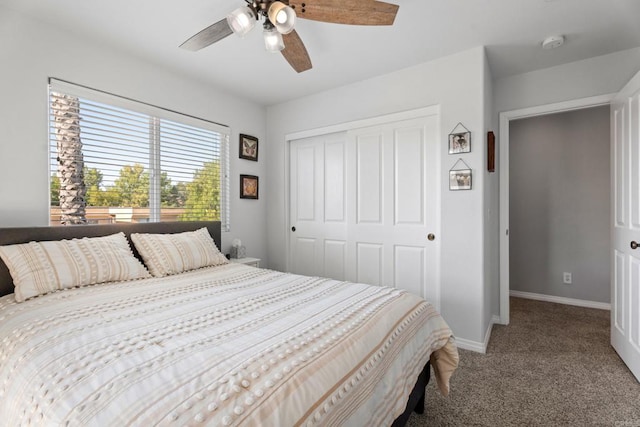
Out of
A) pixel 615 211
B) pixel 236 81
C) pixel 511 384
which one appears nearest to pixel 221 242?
pixel 236 81

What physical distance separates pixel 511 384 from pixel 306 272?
7.42 feet

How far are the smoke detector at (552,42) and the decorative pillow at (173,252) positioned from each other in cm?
319

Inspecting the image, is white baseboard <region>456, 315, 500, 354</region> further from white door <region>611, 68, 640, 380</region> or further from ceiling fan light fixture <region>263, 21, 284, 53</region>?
ceiling fan light fixture <region>263, 21, 284, 53</region>

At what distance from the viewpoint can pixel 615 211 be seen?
2.46 meters

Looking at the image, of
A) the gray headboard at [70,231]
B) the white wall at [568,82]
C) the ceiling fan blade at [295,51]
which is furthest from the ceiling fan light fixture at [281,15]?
the white wall at [568,82]

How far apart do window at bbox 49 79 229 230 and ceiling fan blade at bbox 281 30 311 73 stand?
1519 mm

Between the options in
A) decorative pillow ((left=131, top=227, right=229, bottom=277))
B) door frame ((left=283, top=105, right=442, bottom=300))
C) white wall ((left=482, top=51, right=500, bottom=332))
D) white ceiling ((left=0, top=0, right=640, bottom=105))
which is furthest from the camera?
door frame ((left=283, top=105, right=442, bottom=300))

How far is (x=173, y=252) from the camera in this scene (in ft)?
7.74

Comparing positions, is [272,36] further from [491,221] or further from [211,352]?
[491,221]

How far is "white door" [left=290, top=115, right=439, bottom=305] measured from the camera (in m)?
2.88

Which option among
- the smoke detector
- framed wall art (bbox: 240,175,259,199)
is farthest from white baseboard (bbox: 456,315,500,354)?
framed wall art (bbox: 240,175,259,199)

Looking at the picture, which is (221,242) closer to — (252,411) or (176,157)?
(176,157)

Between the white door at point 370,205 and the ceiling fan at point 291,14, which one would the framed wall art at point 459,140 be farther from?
the ceiling fan at point 291,14

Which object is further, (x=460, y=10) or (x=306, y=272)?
(x=306, y=272)
